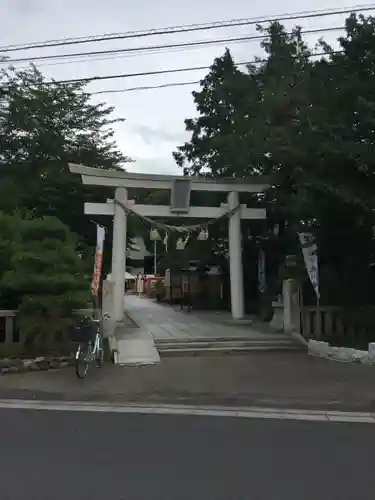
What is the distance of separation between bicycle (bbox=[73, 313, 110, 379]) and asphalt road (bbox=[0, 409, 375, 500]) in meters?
3.38

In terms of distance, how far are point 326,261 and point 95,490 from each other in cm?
1298

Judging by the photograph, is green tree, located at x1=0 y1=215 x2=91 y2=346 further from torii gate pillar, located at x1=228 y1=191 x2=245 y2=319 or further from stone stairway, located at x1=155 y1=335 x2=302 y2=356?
torii gate pillar, located at x1=228 y1=191 x2=245 y2=319

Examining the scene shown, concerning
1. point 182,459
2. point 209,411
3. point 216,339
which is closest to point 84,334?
point 209,411

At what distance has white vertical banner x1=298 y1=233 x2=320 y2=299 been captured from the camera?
50.2 feet

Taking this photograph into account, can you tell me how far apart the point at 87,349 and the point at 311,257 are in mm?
6735

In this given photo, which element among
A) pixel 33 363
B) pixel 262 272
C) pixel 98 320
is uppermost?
pixel 262 272

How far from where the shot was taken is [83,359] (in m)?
11.8

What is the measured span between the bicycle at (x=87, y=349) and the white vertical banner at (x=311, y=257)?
235 inches

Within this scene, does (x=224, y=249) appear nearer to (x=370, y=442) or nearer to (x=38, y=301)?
(x=38, y=301)

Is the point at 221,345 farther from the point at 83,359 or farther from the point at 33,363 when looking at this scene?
the point at 33,363

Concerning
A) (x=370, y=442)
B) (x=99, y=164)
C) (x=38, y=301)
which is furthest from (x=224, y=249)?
(x=370, y=442)

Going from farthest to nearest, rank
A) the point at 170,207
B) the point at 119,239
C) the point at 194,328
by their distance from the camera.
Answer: the point at 170,207 → the point at 119,239 → the point at 194,328

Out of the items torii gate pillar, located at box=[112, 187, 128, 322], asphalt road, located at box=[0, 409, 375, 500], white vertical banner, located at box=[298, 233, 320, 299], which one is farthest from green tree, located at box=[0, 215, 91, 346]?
white vertical banner, located at box=[298, 233, 320, 299]

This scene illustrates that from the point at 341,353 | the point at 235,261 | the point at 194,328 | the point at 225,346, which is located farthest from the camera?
the point at 235,261
